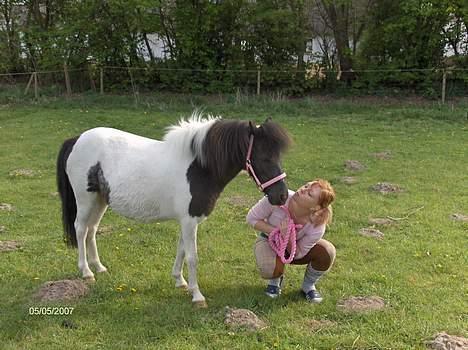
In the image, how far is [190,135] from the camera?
421cm

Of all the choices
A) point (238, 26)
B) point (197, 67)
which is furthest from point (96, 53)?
point (238, 26)

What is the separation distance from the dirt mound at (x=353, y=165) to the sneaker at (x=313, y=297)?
4933 millimetres

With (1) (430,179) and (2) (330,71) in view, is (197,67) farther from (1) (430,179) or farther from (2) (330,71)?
(1) (430,179)

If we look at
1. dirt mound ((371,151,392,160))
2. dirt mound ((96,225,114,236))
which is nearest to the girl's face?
dirt mound ((96,225,114,236))

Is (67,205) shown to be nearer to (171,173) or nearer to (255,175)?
(171,173)

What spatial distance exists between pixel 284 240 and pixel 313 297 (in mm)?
598

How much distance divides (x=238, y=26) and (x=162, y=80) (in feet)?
10.7

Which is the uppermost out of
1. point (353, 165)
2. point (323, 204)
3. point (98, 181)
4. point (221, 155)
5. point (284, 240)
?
point (221, 155)

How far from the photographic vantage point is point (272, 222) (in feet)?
14.2

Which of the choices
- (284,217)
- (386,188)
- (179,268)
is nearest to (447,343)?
(284,217)

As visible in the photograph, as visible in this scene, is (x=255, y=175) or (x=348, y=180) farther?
(x=348, y=180)

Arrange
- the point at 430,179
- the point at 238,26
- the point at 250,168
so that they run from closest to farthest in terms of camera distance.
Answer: the point at 250,168, the point at 430,179, the point at 238,26

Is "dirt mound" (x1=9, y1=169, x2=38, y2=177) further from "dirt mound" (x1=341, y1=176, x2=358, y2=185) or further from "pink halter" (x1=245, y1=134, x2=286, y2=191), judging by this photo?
"pink halter" (x1=245, y1=134, x2=286, y2=191)

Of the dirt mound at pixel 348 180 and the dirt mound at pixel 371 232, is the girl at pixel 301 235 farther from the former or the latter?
the dirt mound at pixel 348 180
